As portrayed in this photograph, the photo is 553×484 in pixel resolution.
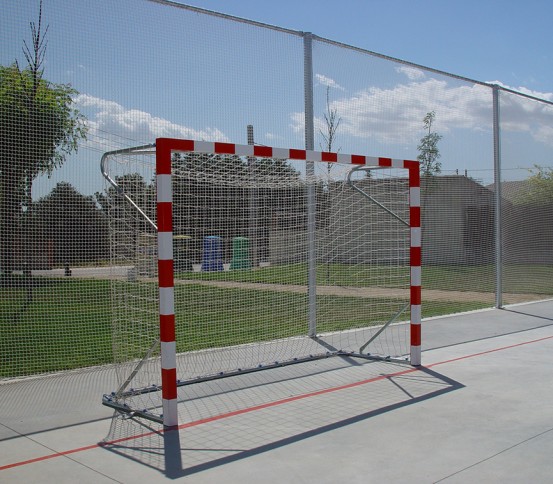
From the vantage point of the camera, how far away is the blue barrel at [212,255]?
793 centimetres

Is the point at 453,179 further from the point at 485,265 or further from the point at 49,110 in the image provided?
the point at 49,110

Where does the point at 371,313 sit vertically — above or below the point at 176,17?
below

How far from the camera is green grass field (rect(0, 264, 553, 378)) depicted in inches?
270

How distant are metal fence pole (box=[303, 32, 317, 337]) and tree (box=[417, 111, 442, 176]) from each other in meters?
3.00

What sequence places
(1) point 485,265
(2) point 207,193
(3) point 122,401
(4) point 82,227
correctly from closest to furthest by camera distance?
(3) point 122,401, (4) point 82,227, (2) point 207,193, (1) point 485,265

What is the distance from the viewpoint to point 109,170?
18.9 feet

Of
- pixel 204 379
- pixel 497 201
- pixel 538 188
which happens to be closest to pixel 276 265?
pixel 204 379

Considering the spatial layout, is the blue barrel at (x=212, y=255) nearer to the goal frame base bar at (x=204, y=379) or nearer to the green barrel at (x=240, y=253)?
the green barrel at (x=240, y=253)

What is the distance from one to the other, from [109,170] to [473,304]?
825cm

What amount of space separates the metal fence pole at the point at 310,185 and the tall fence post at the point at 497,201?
14.8ft

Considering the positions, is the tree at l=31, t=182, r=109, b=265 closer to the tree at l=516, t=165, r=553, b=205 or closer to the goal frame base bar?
the goal frame base bar

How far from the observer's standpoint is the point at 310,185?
8.16 m

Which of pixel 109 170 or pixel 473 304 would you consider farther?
pixel 473 304

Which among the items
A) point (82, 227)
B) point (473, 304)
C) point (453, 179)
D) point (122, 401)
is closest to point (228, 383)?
point (122, 401)
